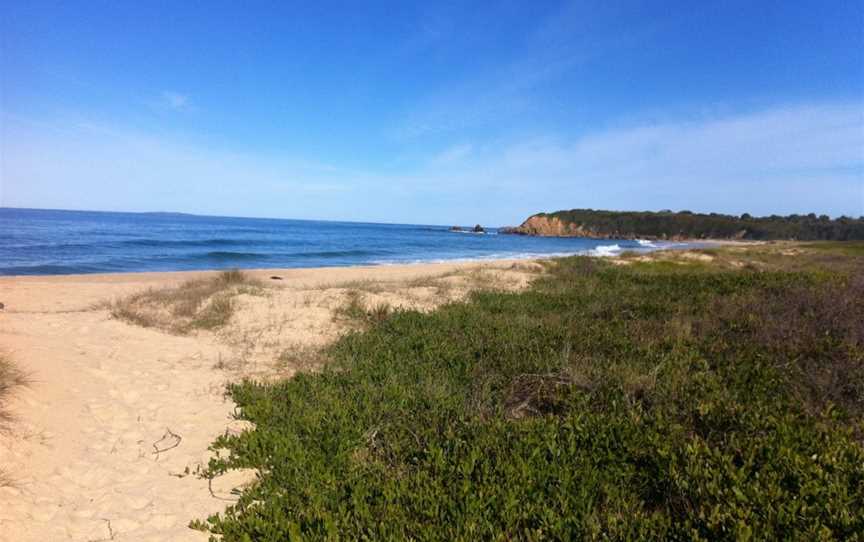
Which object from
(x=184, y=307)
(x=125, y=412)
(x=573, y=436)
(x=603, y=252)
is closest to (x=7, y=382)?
(x=125, y=412)

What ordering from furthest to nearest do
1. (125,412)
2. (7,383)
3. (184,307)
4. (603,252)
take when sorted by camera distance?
1. (603,252)
2. (184,307)
3. (125,412)
4. (7,383)

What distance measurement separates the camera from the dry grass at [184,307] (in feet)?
29.7

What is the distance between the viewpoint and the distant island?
80.0 metres

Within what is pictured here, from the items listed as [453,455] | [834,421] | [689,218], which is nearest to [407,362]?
[453,455]

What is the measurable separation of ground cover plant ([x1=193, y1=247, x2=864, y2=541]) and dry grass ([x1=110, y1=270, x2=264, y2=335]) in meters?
3.79

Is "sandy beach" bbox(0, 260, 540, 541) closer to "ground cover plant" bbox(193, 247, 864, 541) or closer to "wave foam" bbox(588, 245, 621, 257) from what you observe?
"ground cover plant" bbox(193, 247, 864, 541)

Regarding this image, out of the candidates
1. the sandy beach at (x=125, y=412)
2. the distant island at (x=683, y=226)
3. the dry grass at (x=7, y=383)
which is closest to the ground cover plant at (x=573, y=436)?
the sandy beach at (x=125, y=412)

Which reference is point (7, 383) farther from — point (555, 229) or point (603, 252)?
point (555, 229)

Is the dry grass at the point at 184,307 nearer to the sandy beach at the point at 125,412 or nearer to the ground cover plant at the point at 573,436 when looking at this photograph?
the sandy beach at the point at 125,412

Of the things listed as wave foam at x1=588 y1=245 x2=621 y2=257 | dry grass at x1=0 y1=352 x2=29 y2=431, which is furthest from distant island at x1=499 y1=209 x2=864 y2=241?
dry grass at x1=0 y1=352 x2=29 y2=431

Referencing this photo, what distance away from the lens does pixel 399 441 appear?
412 cm

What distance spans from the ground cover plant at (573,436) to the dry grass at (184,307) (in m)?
3.79

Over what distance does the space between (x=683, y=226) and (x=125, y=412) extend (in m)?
112

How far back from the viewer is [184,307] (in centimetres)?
998
